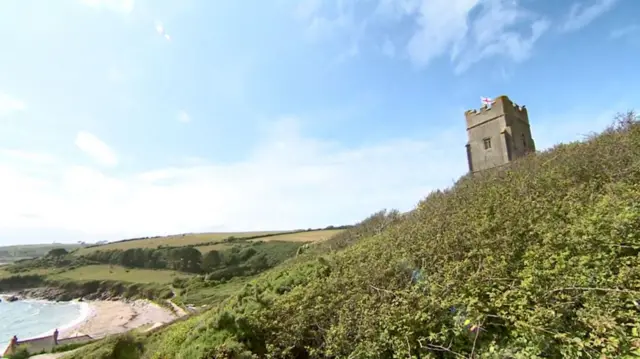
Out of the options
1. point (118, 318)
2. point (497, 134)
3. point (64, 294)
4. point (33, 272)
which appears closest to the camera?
point (497, 134)

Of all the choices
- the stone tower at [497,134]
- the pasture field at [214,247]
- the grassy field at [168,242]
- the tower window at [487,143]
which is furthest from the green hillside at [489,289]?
the grassy field at [168,242]

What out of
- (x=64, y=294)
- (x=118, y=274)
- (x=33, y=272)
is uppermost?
(x=33, y=272)

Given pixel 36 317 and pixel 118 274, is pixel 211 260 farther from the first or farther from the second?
pixel 36 317

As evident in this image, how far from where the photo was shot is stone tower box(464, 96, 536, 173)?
15734 mm

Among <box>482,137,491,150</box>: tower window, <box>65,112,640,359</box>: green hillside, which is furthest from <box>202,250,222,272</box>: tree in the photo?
<box>65,112,640,359</box>: green hillside

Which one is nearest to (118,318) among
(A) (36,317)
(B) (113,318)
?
(B) (113,318)

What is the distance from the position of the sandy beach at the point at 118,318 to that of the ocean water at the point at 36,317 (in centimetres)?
207

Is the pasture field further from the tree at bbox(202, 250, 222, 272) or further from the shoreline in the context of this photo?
the shoreline

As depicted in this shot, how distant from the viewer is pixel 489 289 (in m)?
4.41

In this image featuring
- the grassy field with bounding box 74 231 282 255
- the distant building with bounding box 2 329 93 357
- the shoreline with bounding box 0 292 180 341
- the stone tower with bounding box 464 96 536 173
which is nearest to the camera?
the stone tower with bounding box 464 96 536 173

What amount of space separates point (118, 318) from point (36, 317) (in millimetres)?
20828

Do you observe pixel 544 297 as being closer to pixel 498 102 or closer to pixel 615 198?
pixel 615 198

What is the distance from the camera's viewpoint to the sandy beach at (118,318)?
1431 inches

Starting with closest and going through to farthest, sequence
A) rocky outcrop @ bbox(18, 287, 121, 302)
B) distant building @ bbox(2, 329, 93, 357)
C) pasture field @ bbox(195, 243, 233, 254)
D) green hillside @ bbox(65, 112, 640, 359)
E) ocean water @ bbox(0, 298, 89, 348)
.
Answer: green hillside @ bbox(65, 112, 640, 359)
distant building @ bbox(2, 329, 93, 357)
ocean water @ bbox(0, 298, 89, 348)
rocky outcrop @ bbox(18, 287, 121, 302)
pasture field @ bbox(195, 243, 233, 254)
